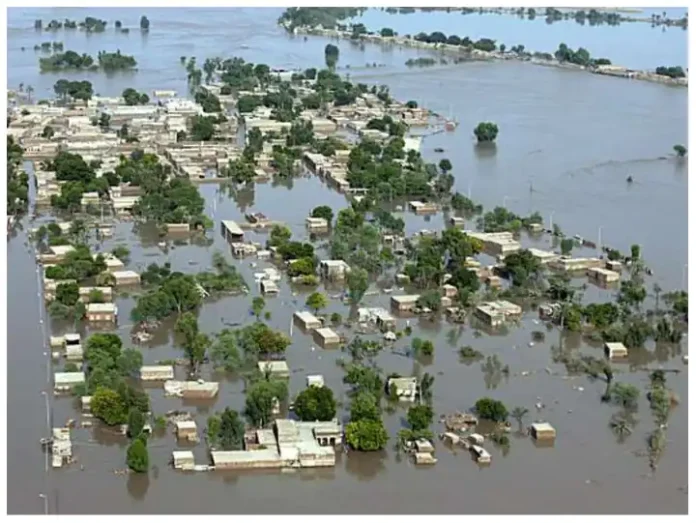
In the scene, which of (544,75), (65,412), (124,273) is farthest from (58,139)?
(544,75)

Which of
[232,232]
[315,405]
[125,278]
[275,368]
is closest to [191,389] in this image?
[275,368]

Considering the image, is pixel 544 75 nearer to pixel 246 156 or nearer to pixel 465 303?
pixel 246 156

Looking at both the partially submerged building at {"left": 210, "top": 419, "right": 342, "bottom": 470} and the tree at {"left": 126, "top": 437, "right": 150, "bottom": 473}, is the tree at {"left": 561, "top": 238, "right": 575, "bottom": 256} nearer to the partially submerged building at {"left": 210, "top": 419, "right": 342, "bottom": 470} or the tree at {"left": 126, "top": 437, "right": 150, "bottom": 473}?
the partially submerged building at {"left": 210, "top": 419, "right": 342, "bottom": 470}

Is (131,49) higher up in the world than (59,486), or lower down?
higher up

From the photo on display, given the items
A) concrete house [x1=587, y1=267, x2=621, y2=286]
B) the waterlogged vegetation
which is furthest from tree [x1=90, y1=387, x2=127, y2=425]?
the waterlogged vegetation

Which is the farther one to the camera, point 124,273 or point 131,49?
point 131,49
